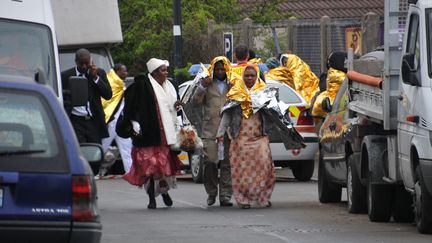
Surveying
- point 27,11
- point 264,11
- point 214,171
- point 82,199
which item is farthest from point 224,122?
point 264,11

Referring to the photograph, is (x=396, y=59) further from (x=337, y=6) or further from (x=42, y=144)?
(x=337, y=6)

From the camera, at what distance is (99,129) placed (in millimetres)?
16672

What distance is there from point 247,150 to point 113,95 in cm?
518

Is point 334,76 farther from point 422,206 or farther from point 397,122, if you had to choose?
point 422,206

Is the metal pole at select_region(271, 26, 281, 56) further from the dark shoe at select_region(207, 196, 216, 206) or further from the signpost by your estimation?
the dark shoe at select_region(207, 196, 216, 206)

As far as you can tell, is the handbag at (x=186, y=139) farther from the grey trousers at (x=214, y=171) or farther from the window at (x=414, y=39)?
the window at (x=414, y=39)

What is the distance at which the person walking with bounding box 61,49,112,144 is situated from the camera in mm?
16500

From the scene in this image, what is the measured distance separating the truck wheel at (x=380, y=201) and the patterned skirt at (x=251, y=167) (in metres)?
2.35

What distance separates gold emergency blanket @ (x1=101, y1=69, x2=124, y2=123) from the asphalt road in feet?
7.54

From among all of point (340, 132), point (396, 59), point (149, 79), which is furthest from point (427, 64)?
point (149, 79)

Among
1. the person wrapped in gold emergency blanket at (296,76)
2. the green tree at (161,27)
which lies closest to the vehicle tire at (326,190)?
the person wrapped in gold emergency blanket at (296,76)

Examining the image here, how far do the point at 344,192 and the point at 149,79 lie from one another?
4.41m

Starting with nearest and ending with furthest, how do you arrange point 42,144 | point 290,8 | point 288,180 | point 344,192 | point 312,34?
point 42,144, point 344,192, point 288,180, point 312,34, point 290,8

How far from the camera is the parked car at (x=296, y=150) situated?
2141cm
